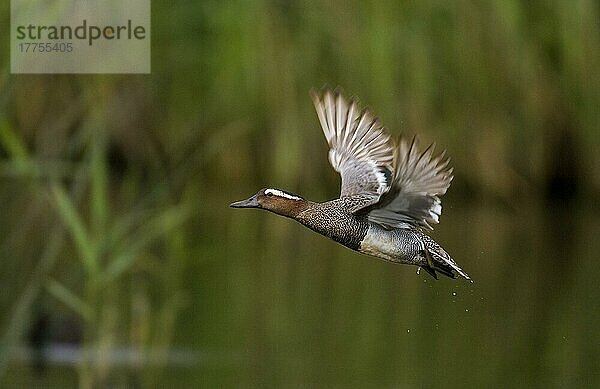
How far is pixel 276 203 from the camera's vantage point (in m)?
3.24

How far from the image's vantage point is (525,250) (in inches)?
539

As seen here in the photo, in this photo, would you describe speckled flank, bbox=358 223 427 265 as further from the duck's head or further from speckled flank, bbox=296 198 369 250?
the duck's head

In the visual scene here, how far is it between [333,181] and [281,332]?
165 centimetres

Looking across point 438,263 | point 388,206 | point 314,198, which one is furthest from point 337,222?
point 314,198

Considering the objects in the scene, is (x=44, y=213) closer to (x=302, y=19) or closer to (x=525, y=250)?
(x=302, y=19)

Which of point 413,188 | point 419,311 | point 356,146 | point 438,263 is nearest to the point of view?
point 413,188

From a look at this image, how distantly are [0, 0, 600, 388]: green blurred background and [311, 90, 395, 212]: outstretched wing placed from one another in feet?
8.07

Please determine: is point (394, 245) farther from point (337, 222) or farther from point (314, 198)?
point (314, 198)

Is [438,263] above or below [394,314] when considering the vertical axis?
above

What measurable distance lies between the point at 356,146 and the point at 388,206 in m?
0.38

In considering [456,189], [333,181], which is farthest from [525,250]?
[333,181]

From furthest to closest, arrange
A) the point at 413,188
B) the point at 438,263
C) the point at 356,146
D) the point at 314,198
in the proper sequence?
the point at 314,198, the point at 356,146, the point at 438,263, the point at 413,188

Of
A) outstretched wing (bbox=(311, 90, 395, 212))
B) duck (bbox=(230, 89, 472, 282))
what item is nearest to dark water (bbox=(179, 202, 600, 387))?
outstretched wing (bbox=(311, 90, 395, 212))

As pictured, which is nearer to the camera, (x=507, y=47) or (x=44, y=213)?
(x=44, y=213)
